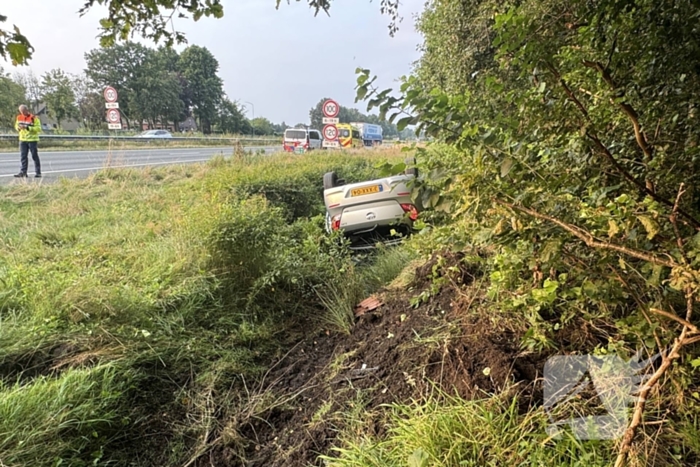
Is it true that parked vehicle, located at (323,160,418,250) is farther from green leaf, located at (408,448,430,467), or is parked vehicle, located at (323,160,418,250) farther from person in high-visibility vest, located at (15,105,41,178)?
person in high-visibility vest, located at (15,105,41,178)

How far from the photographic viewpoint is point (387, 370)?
1.99m

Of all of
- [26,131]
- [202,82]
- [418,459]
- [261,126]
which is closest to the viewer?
[418,459]

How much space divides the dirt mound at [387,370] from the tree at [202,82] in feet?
180

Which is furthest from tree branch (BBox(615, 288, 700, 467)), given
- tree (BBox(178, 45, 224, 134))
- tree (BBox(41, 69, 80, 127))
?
tree (BBox(178, 45, 224, 134))

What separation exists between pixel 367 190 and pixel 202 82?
5595 centimetres

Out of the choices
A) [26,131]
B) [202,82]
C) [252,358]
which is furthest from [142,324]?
[202,82]

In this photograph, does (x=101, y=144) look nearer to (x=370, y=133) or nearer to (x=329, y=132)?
(x=329, y=132)

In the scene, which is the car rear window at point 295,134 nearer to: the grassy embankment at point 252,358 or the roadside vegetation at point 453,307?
the grassy embankment at point 252,358

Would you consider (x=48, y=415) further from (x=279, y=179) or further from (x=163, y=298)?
(x=279, y=179)

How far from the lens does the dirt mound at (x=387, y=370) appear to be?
5.46ft

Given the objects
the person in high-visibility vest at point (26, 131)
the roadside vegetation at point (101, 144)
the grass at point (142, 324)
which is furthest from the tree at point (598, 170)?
the roadside vegetation at point (101, 144)

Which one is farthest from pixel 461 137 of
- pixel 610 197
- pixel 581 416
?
pixel 581 416

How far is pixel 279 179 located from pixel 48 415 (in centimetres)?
501

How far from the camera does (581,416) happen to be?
1.27 metres
